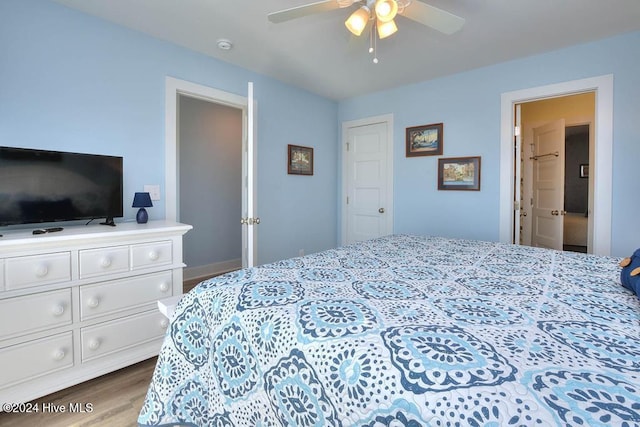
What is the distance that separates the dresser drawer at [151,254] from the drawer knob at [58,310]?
1.32 feet

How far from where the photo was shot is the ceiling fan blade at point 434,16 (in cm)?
161

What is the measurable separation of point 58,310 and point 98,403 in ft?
1.86

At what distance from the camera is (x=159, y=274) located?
2.08 meters

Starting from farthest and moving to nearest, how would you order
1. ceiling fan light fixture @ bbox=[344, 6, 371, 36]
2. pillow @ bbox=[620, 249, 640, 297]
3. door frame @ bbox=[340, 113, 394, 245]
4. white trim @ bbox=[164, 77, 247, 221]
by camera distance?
1. door frame @ bbox=[340, 113, 394, 245]
2. white trim @ bbox=[164, 77, 247, 221]
3. ceiling fan light fixture @ bbox=[344, 6, 371, 36]
4. pillow @ bbox=[620, 249, 640, 297]

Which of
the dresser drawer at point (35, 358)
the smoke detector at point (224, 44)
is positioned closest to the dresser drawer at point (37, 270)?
the dresser drawer at point (35, 358)

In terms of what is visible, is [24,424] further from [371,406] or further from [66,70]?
[66,70]

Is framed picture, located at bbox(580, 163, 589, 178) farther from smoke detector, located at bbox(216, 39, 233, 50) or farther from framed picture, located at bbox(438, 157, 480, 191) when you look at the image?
smoke detector, located at bbox(216, 39, 233, 50)

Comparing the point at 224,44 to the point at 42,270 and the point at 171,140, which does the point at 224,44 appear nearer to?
the point at 171,140

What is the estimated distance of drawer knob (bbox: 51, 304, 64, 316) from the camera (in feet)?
5.52

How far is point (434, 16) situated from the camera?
5.46 feet

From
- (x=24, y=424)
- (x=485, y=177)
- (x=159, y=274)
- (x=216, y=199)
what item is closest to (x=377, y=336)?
(x=159, y=274)

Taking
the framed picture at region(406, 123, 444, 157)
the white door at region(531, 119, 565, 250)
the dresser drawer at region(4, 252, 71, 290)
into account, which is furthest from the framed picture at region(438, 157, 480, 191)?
the dresser drawer at region(4, 252, 71, 290)

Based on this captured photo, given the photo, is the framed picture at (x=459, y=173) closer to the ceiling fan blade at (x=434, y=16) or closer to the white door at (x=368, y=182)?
the white door at (x=368, y=182)

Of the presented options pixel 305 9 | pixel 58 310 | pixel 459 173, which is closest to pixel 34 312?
pixel 58 310
